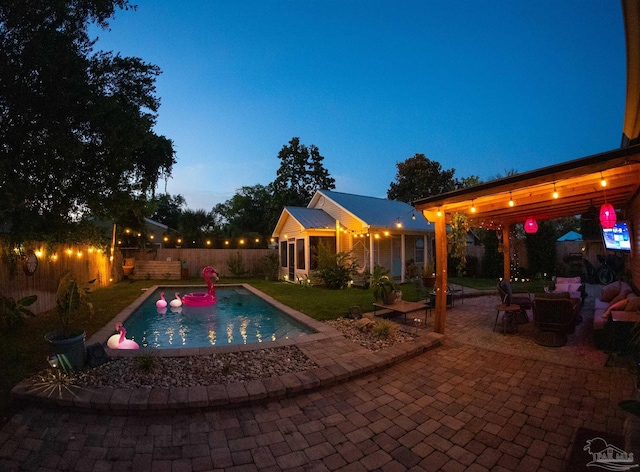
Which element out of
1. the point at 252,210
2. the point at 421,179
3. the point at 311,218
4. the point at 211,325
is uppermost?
the point at 421,179

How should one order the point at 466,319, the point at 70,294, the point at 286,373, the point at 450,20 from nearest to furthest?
the point at 286,373
the point at 70,294
the point at 466,319
the point at 450,20

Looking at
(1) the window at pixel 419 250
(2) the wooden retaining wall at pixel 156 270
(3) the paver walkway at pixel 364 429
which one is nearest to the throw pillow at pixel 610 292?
(3) the paver walkway at pixel 364 429

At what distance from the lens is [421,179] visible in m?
30.7

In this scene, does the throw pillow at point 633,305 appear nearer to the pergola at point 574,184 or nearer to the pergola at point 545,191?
the pergola at point 574,184

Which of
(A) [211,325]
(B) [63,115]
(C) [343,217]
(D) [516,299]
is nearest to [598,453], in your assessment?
(D) [516,299]

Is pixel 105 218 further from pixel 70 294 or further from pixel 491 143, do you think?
pixel 491 143

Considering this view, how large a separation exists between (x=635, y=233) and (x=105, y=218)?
44.7 feet

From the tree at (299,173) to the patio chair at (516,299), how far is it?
2445cm

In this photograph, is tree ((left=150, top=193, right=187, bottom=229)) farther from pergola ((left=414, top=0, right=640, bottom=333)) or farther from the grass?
pergola ((left=414, top=0, right=640, bottom=333))

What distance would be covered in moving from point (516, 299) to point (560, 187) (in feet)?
11.7

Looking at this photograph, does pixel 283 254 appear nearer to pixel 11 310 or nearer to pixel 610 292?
pixel 11 310

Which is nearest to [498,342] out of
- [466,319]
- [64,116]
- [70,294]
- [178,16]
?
[466,319]

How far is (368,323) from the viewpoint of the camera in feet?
22.0

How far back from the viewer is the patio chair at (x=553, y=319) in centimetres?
573
